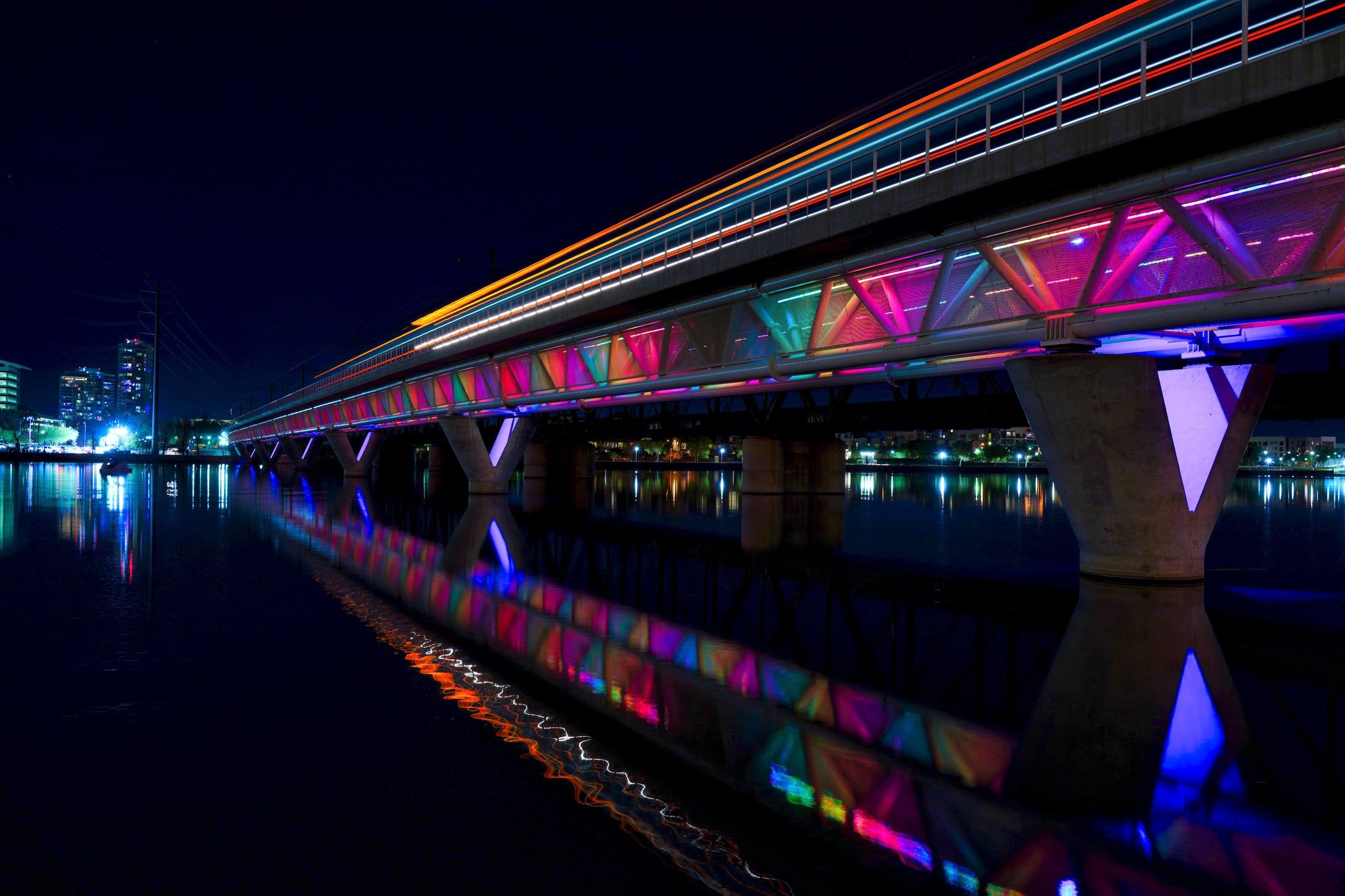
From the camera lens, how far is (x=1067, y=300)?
44.6 feet

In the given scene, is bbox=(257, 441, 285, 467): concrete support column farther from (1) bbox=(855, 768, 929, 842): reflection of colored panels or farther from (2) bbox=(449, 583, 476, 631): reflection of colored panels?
(1) bbox=(855, 768, 929, 842): reflection of colored panels

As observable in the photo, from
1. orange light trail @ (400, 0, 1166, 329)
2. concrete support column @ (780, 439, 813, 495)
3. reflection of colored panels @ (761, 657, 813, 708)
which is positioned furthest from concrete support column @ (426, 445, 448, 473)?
reflection of colored panels @ (761, 657, 813, 708)

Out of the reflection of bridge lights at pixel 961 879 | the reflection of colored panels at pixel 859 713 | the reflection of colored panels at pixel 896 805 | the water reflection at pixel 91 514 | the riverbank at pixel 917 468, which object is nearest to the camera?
the reflection of bridge lights at pixel 961 879

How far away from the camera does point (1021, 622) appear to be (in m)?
11.6

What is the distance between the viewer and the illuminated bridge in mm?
10531

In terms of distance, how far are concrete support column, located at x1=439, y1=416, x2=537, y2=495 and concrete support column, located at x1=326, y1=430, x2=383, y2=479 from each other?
25024 millimetres

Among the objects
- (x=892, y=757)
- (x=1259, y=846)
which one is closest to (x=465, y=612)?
(x=892, y=757)

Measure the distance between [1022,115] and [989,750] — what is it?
33.0 feet

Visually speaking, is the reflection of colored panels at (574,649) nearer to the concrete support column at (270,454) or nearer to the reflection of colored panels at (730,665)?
the reflection of colored panels at (730,665)

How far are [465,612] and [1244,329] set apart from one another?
480 inches

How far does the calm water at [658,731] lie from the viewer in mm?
4449

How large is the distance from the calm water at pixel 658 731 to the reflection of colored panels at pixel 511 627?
102mm

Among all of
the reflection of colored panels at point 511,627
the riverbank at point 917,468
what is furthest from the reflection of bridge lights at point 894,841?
the riverbank at point 917,468

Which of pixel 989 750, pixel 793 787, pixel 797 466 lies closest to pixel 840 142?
pixel 989 750
